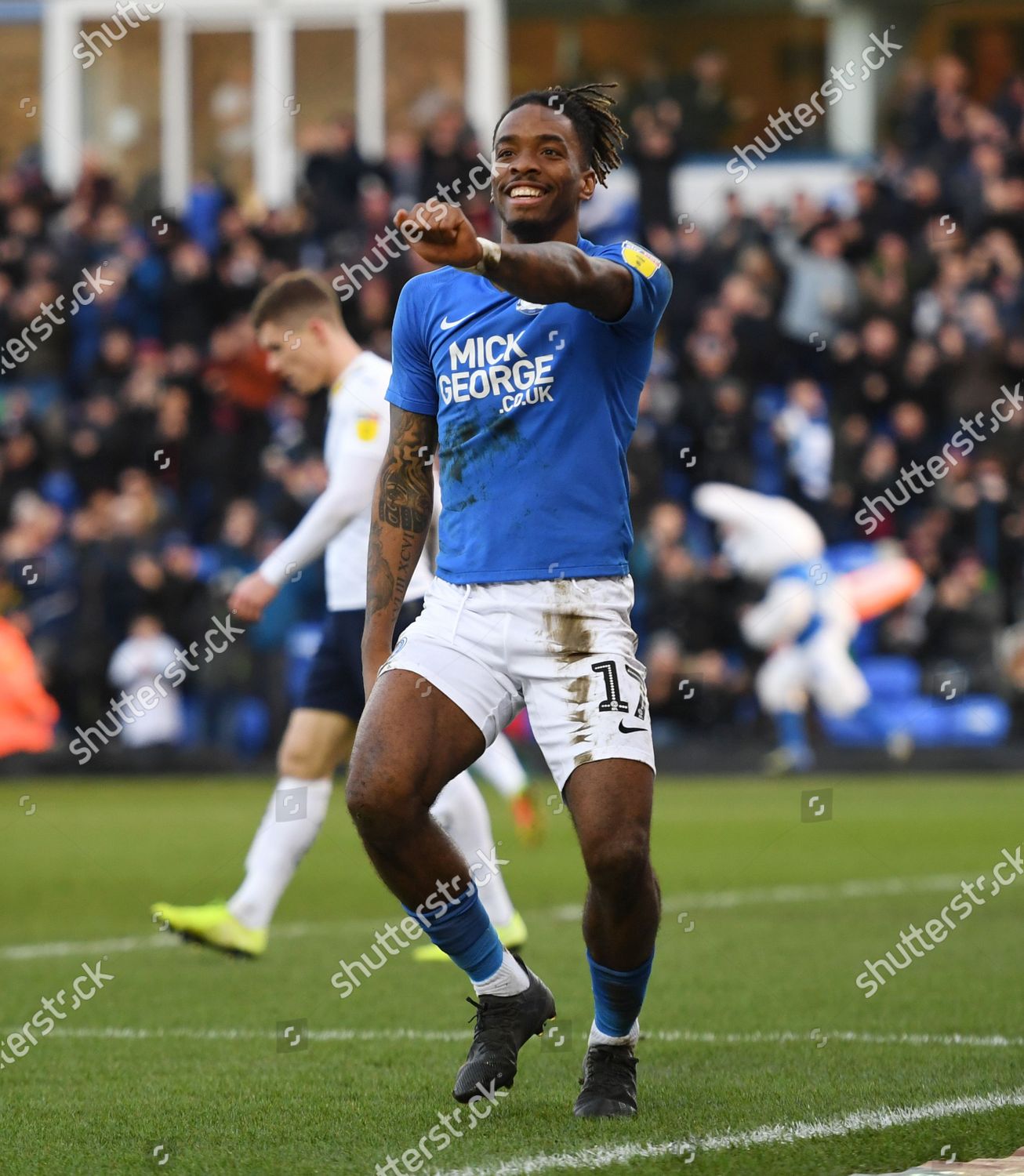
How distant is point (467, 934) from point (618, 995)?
1.33 feet

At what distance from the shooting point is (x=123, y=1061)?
6078 mm

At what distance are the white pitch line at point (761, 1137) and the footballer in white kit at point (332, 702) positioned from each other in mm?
3001

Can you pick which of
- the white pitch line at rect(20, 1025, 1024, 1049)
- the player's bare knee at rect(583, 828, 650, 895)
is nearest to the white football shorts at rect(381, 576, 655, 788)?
the player's bare knee at rect(583, 828, 650, 895)

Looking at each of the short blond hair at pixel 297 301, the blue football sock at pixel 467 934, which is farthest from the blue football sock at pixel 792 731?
the blue football sock at pixel 467 934

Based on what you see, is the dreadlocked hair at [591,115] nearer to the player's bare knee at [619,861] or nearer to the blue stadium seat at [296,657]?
the player's bare knee at [619,861]

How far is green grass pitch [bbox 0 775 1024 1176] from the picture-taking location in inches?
187

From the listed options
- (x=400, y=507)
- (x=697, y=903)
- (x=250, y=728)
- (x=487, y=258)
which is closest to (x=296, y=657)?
(x=250, y=728)

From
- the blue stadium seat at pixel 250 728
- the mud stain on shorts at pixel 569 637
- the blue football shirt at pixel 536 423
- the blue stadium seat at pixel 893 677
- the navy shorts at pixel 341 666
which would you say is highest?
the blue football shirt at pixel 536 423

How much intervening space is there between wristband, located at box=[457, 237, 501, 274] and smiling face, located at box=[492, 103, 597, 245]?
25.3 inches

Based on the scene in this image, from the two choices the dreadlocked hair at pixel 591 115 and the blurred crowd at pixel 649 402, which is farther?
the blurred crowd at pixel 649 402

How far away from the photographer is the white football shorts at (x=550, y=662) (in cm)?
498

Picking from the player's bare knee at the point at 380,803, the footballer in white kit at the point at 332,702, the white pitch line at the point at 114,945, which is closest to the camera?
the player's bare knee at the point at 380,803

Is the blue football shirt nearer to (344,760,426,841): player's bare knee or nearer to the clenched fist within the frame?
(344,760,426,841): player's bare knee

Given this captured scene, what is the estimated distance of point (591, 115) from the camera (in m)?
5.28
